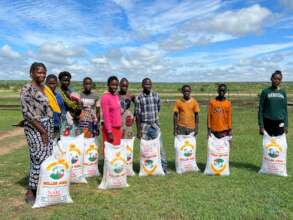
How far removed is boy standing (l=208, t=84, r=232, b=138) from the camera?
6.47 m

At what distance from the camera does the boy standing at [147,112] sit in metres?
6.26

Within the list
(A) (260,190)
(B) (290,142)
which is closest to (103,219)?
(A) (260,190)

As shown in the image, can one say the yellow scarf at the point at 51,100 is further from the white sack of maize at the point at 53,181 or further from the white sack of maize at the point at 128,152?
the white sack of maize at the point at 128,152

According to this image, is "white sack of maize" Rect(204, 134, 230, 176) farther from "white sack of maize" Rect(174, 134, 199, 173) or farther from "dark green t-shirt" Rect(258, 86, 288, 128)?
"dark green t-shirt" Rect(258, 86, 288, 128)

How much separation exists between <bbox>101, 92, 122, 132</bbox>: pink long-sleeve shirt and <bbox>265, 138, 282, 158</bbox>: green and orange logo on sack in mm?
2812

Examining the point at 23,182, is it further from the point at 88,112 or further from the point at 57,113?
the point at 57,113

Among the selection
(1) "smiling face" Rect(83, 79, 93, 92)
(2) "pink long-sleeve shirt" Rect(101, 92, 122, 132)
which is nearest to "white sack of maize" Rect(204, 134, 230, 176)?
(2) "pink long-sleeve shirt" Rect(101, 92, 122, 132)

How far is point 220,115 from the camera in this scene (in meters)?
6.48

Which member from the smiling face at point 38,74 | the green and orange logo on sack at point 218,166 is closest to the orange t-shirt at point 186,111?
the green and orange logo on sack at point 218,166

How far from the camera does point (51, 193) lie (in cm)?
468

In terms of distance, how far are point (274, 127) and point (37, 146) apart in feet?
14.0

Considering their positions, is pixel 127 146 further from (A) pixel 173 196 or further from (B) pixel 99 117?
(A) pixel 173 196

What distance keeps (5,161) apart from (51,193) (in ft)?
12.2

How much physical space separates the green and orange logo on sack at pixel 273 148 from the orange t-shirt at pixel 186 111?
4.78 ft
